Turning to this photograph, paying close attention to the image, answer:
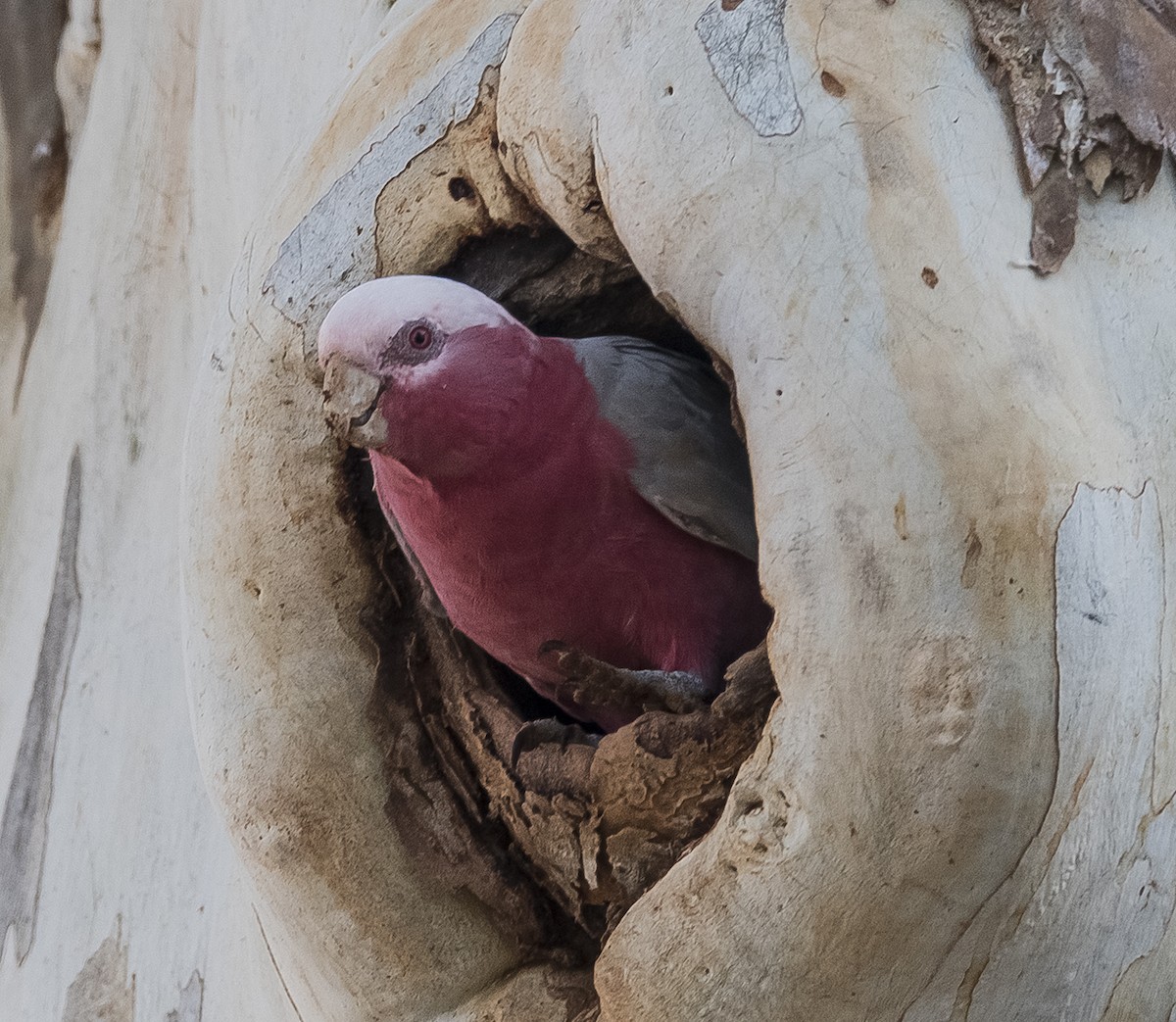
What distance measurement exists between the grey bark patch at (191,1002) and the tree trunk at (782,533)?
0.09 m

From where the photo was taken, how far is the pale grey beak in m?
1.69

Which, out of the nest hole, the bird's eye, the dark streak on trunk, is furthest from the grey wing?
the dark streak on trunk

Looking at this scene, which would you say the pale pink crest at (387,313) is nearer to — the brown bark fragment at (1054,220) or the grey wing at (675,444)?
the grey wing at (675,444)

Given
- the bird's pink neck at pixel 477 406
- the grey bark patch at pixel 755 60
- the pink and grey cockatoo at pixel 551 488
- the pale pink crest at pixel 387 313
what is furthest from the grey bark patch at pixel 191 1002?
the grey bark patch at pixel 755 60

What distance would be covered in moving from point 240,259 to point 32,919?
1508 mm

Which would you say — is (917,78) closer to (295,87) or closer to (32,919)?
(295,87)

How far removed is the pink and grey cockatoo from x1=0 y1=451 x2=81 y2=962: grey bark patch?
47.6 inches

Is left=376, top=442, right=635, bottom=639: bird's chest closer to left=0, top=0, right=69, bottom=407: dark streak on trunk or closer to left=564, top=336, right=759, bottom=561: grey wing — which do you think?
left=564, top=336, right=759, bottom=561: grey wing

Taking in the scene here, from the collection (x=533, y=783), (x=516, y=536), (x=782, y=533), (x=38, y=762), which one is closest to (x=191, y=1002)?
(x=38, y=762)

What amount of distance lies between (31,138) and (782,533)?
2502 mm

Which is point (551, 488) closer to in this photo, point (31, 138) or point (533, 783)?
point (533, 783)

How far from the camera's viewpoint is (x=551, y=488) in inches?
71.3

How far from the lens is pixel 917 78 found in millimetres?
1491

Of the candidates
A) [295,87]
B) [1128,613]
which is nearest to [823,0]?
Result: [1128,613]
